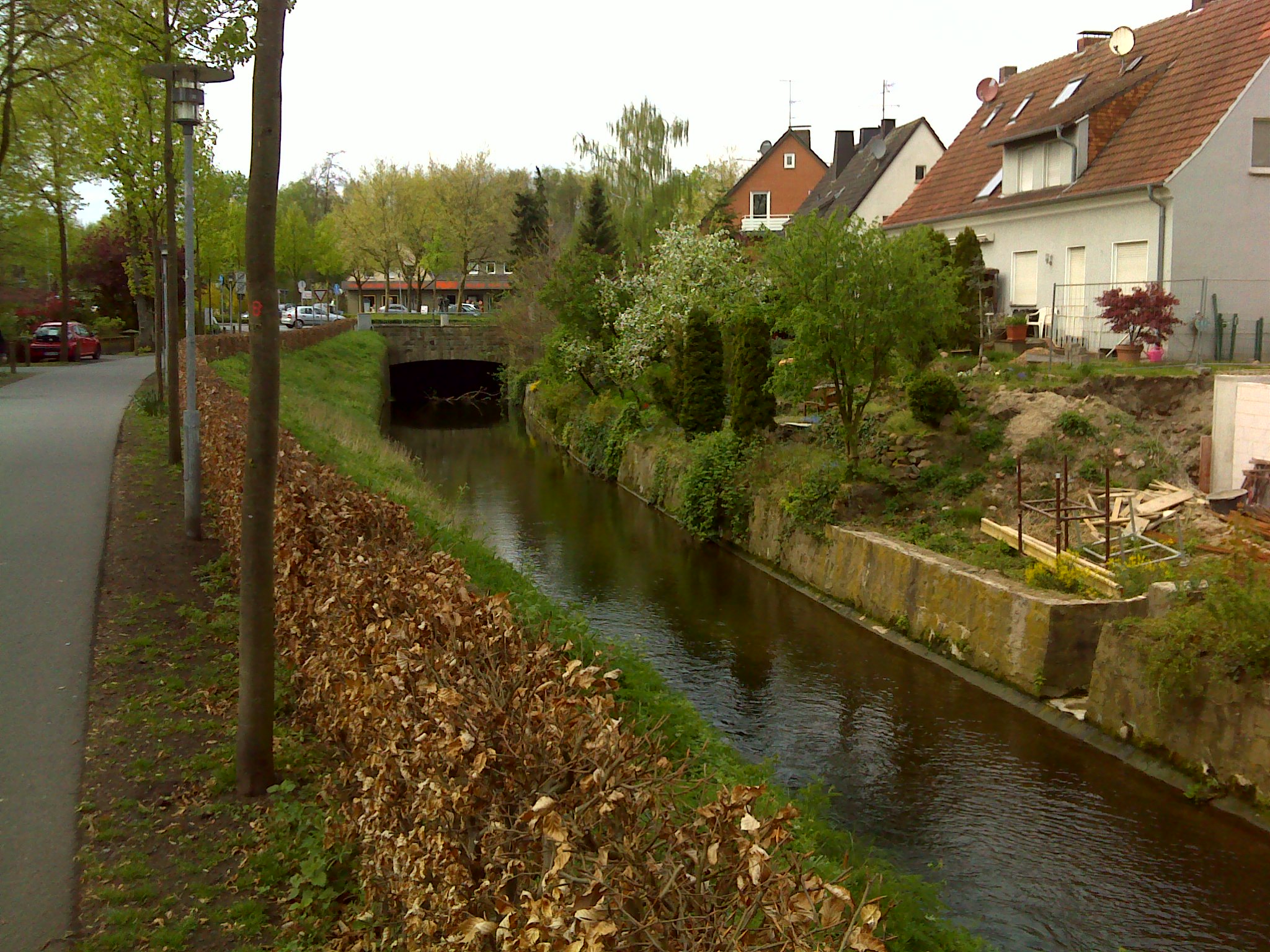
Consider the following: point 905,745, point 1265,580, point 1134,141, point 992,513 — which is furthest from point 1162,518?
point 1134,141

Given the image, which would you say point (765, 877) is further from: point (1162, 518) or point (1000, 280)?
point (1000, 280)

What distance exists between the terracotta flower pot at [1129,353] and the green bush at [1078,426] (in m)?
3.33

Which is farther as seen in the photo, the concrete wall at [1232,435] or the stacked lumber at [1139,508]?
the concrete wall at [1232,435]

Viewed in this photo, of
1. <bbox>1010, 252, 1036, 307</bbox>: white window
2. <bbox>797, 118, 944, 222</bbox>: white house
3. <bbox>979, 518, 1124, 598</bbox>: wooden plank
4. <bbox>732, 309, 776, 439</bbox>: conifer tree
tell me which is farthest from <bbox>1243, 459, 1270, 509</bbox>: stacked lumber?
<bbox>797, 118, 944, 222</bbox>: white house

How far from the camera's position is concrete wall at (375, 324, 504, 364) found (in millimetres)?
58938

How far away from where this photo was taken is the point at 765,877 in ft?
12.3

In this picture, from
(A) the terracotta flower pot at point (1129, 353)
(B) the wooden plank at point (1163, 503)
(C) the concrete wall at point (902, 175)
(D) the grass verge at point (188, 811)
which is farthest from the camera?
(C) the concrete wall at point (902, 175)

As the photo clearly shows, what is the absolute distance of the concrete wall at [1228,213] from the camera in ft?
73.7

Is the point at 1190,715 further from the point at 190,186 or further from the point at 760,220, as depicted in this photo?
the point at 760,220

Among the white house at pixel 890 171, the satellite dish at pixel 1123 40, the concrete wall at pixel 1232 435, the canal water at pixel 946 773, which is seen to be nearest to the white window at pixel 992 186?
the satellite dish at pixel 1123 40

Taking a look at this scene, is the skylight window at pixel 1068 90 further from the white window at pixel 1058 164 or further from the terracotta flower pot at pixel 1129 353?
the terracotta flower pot at pixel 1129 353

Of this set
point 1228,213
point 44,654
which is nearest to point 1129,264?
point 1228,213

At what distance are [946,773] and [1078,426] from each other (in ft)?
28.6

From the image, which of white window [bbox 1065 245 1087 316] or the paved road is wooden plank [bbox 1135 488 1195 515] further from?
the paved road
